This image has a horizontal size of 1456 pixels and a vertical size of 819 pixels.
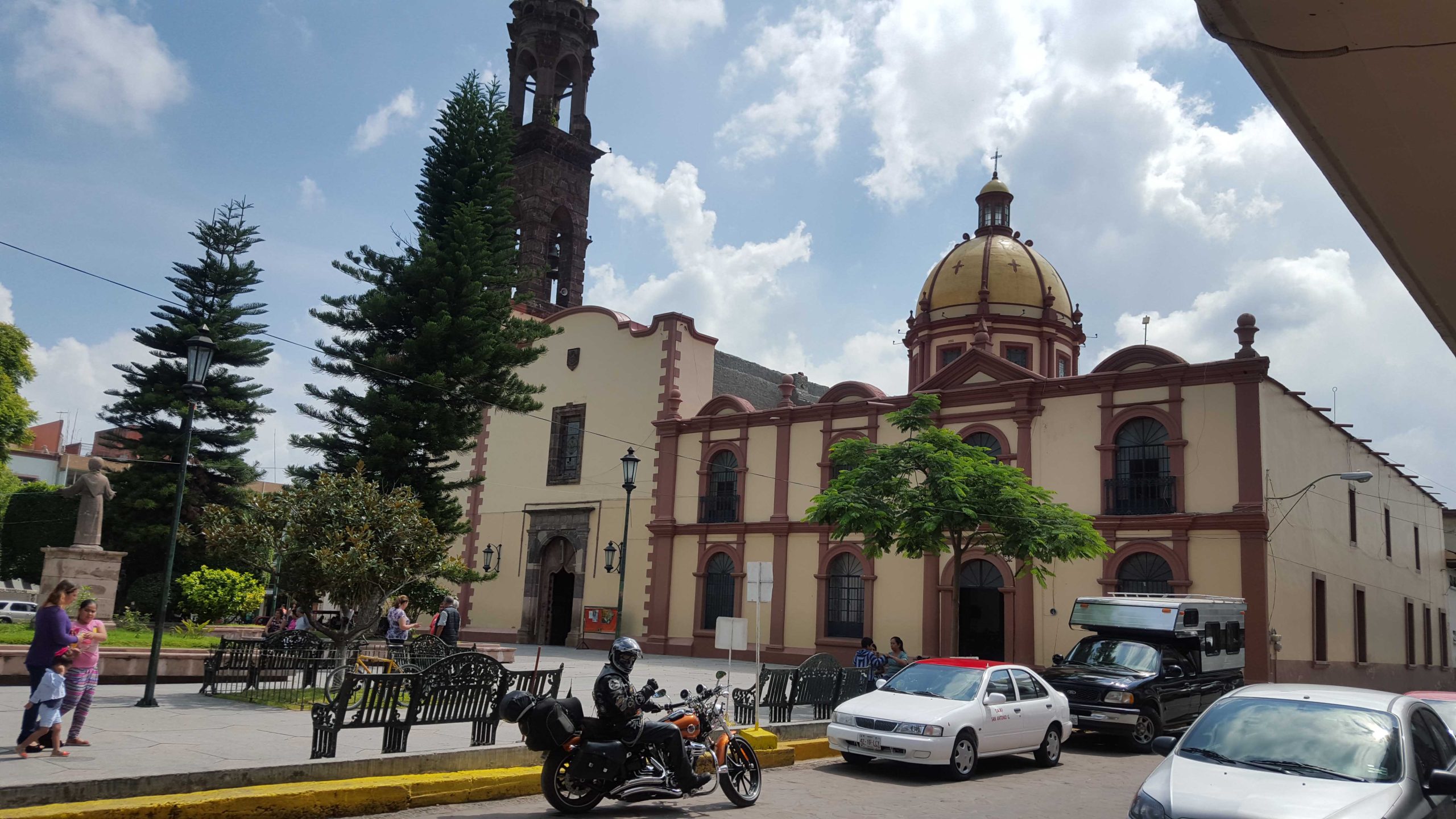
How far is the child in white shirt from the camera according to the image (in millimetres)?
8508

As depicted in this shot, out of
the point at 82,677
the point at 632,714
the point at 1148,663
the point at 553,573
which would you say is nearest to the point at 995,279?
the point at 553,573

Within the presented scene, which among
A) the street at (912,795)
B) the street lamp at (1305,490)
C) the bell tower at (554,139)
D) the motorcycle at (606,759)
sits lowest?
the street at (912,795)

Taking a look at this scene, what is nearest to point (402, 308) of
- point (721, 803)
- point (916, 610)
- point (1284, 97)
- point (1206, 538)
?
point (916, 610)

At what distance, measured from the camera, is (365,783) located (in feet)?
27.6

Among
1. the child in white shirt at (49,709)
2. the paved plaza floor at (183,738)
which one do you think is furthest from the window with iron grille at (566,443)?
the child in white shirt at (49,709)

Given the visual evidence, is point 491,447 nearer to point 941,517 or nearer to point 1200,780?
point 941,517

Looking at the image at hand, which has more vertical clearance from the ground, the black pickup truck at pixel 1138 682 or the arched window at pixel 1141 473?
the arched window at pixel 1141 473

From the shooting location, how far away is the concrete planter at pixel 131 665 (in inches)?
562

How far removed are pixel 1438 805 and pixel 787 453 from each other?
23.6 m

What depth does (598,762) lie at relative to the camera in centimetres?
844

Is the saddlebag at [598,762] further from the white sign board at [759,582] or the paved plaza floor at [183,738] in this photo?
the white sign board at [759,582]

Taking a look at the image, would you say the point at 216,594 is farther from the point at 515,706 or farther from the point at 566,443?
the point at 566,443

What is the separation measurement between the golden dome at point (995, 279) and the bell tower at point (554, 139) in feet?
51.3

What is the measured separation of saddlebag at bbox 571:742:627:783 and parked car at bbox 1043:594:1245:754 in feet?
29.0
